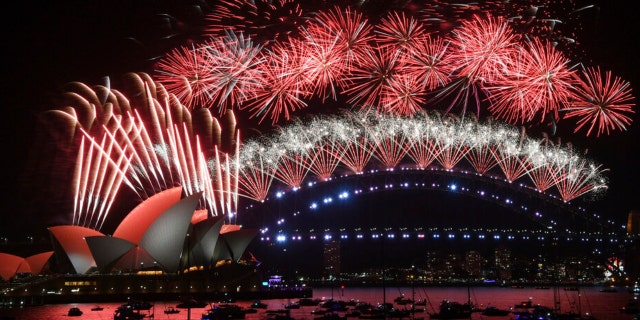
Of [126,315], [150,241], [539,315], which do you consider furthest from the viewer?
[150,241]

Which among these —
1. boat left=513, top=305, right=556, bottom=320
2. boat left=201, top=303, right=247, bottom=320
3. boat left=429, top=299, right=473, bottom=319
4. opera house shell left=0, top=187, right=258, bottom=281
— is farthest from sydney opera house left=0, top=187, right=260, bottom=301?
boat left=513, top=305, right=556, bottom=320

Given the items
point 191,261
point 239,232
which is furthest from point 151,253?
point 239,232

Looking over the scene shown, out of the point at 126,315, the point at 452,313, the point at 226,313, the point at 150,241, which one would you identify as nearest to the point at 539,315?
the point at 452,313

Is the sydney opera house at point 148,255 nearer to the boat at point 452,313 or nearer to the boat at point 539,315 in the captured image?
the boat at point 452,313

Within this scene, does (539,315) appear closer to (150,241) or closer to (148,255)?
(150,241)

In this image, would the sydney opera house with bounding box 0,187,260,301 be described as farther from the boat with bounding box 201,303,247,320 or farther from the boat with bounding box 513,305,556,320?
the boat with bounding box 513,305,556,320

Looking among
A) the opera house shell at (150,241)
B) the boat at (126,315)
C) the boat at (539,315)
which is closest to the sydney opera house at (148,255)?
the opera house shell at (150,241)

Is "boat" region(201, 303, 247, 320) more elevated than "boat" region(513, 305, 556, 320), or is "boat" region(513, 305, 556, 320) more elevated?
"boat" region(201, 303, 247, 320)

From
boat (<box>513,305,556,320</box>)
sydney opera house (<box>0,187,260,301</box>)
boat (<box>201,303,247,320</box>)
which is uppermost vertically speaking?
sydney opera house (<box>0,187,260,301</box>)
